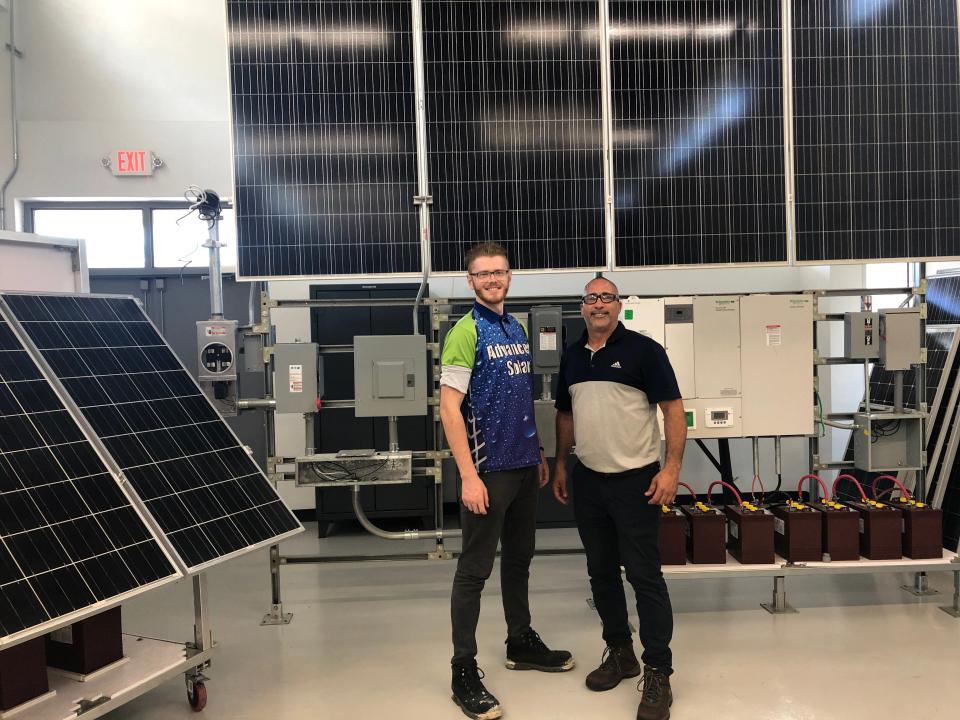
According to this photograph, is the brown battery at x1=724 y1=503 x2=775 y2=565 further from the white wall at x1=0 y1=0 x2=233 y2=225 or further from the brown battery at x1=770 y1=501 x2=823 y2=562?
the white wall at x1=0 y1=0 x2=233 y2=225

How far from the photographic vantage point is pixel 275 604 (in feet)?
12.6

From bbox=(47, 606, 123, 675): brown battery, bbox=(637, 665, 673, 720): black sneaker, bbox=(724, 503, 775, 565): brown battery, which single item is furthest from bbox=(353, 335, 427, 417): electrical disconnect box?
bbox=(724, 503, 775, 565): brown battery

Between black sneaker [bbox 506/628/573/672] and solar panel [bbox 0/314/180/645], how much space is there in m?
1.51

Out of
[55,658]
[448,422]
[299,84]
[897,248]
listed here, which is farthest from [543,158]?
[55,658]

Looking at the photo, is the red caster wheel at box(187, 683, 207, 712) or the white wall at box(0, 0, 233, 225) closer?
the red caster wheel at box(187, 683, 207, 712)

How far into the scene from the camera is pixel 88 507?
234cm

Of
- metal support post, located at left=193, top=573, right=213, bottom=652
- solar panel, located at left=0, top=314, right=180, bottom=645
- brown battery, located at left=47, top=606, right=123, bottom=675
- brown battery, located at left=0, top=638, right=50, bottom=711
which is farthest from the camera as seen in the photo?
metal support post, located at left=193, top=573, right=213, bottom=652

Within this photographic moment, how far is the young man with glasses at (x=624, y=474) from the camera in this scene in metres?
2.64

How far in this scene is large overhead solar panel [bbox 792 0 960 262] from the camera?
148 inches

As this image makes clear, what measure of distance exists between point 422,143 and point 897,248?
9.02 ft

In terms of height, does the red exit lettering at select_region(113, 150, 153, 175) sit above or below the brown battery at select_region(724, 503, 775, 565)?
above

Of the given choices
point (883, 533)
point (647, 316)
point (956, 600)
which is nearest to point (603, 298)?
point (647, 316)

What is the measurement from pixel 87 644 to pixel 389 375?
1.83 m

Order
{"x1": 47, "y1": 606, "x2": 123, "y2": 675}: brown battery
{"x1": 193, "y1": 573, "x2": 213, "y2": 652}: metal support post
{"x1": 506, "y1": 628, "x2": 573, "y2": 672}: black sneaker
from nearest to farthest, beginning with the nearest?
{"x1": 47, "y1": 606, "x2": 123, "y2": 675}: brown battery < {"x1": 193, "y1": 573, "x2": 213, "y2": 652}: metal support post < {"x1": 506, "y1": 628, "x2": 573, "y2": 672}: black sneaker
